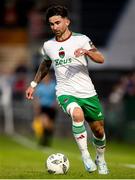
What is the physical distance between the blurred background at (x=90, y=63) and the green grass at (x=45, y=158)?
121 centimetres

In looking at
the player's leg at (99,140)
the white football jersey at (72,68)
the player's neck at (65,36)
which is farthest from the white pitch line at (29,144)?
the player's neck at (65,36)

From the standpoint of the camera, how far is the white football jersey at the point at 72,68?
14.5 meters

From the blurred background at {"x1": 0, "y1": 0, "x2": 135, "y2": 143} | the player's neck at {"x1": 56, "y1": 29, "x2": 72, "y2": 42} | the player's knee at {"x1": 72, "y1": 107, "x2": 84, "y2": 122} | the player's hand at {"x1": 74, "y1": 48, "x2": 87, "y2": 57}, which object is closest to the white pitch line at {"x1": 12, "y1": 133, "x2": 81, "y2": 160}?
the blurred background at {"x1": 0, "y1": 0, "x2": 135, "y2": 143}

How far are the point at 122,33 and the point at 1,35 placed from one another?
5.88m

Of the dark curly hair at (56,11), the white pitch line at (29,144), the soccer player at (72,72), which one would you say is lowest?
the soccer player at (72,72)

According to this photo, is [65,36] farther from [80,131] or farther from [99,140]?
[99,140]

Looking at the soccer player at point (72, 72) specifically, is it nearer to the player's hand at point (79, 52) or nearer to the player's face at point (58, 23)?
the player's face at point (58, 23)

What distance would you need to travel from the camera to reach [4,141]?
97.1 feet

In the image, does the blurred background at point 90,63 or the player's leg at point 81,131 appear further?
the blurred background at point 90,63

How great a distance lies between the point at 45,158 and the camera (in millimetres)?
20750

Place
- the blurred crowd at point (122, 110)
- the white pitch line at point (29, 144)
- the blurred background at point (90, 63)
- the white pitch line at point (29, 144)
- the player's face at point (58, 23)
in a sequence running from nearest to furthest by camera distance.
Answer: the player's face at point (58, 23) → the white pitch line at point (29, 144) → the white pitch line at point (29, 144) → the blurred crowd at point (122, 110) → the blurred background at point (90, 63)

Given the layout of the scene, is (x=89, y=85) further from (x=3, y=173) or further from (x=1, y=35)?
(x=1, y=35)

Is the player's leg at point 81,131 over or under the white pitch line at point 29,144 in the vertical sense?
under

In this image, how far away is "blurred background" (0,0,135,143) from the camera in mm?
29812
